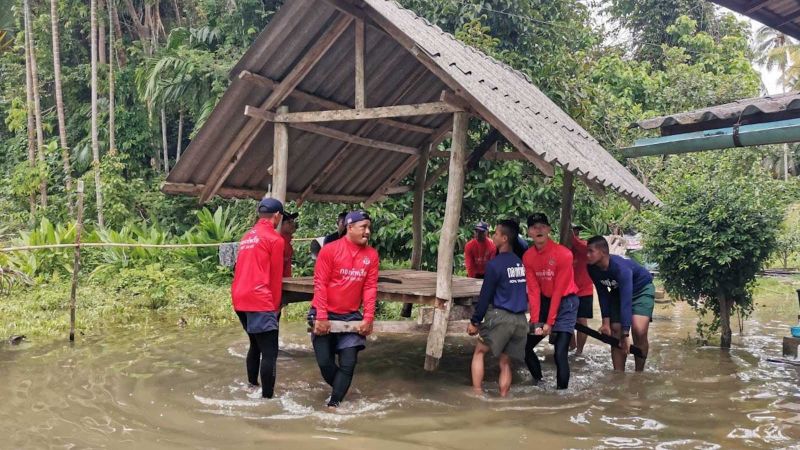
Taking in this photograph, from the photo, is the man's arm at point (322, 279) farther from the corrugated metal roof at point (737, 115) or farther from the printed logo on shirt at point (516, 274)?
the corrugated metal roof at point (737, 115)

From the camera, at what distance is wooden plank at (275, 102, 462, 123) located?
6.27m

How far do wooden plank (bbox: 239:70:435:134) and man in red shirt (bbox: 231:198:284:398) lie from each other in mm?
1670

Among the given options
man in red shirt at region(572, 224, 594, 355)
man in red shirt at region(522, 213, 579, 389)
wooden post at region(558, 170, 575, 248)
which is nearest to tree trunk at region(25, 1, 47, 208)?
wooden post at region(558, 170, 575, 248)

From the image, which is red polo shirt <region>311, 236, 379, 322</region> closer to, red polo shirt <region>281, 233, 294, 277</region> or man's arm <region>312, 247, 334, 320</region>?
man's arm <region>312, 247, 334, 320</region>

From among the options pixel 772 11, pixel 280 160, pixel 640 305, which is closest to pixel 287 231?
pixel 280 160

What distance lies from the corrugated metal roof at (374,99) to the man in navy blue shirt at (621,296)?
2.28 feet

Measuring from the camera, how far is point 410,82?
798 centimetres

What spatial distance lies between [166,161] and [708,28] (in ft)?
57.9

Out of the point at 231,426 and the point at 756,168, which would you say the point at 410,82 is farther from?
the point at 756,168

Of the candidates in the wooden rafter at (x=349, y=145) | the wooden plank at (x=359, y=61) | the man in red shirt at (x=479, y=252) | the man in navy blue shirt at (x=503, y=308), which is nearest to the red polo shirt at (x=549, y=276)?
the man in navy blue shirt at (x=503, y=308)

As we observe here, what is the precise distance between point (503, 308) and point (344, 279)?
1.49m

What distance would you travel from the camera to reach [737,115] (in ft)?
18.2

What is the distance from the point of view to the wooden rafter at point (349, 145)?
791 cm

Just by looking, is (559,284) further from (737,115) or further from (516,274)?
(737,115)
